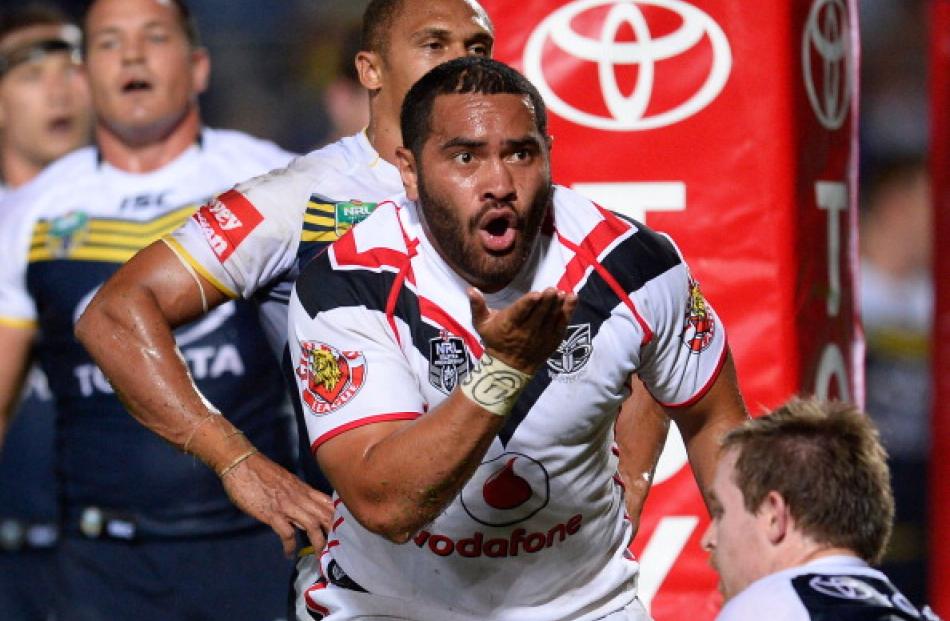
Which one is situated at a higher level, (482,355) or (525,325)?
(525,325)

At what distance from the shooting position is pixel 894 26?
790 cm

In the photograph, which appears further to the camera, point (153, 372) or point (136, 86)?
point (136, 86)

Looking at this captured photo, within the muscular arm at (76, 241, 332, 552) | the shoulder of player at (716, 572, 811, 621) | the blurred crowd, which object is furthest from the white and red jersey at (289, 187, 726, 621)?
the blurred crowd

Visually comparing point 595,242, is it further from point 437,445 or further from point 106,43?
point 106,43

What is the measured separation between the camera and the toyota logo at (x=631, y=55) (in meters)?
4.38

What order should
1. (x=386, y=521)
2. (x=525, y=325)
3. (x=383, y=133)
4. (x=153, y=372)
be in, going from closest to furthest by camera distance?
(x=525, y=325) < (x=386, y=521) < (x=153, y=372) < (x=383, y=133)

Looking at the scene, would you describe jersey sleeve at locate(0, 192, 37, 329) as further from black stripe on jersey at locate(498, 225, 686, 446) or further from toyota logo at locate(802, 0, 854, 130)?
black stripe on jersey at locate(498, 225, 686, 446)

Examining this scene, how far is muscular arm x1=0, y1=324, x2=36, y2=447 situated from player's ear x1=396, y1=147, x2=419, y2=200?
2.54 meters

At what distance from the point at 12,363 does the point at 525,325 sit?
3165mm

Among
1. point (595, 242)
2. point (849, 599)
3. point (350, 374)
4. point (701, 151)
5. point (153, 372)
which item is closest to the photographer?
point (849, 599)

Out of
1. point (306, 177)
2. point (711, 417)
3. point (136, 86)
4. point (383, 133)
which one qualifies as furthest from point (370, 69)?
point (136, 86)

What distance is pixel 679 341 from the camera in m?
3.38

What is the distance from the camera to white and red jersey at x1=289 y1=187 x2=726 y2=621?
3182mm

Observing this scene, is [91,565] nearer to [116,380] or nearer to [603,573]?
[116,380]
